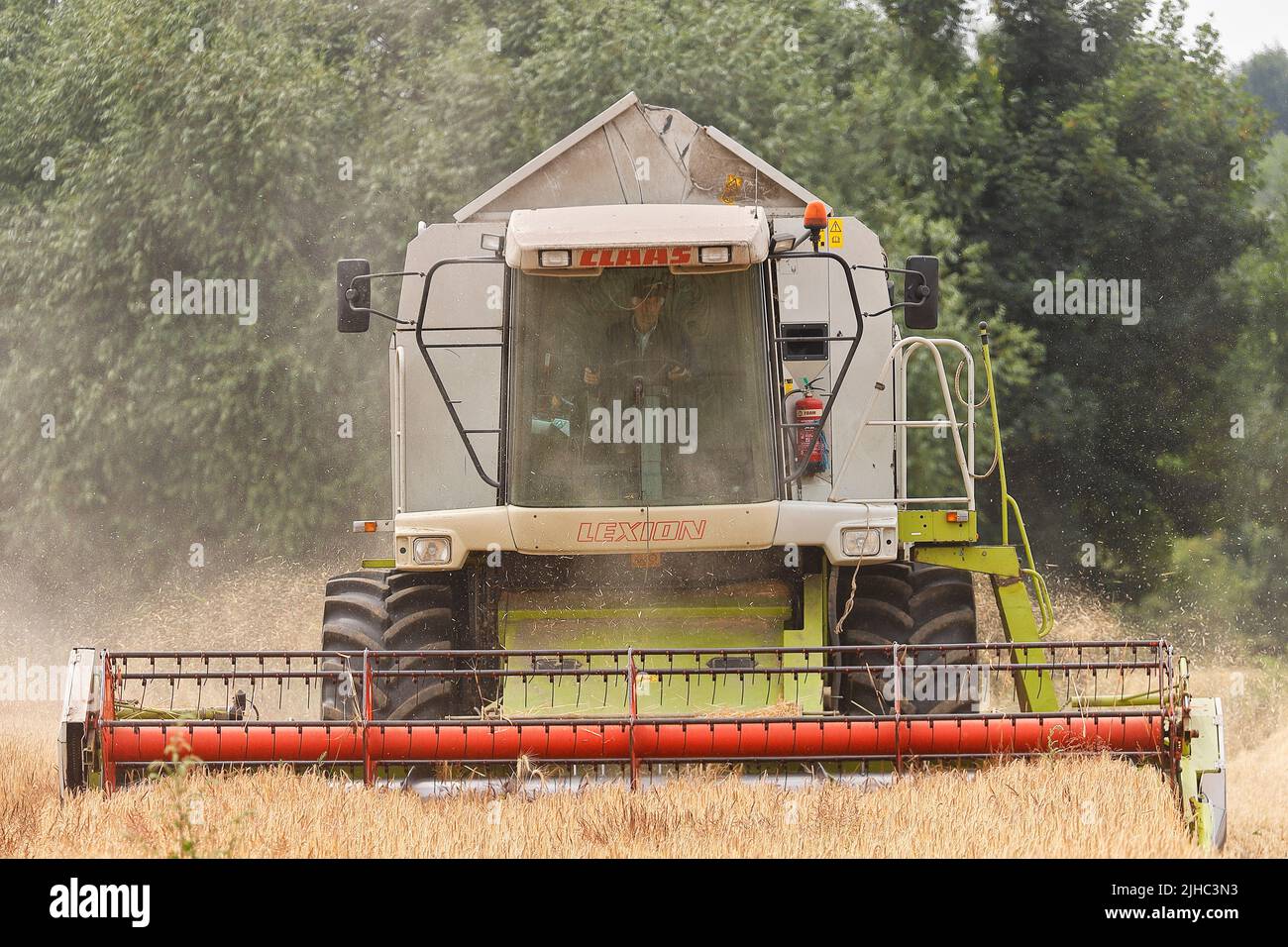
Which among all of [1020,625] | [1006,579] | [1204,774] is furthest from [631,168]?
[1204,774]

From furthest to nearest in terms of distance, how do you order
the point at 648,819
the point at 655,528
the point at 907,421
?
the point at 907,421 → the point at 655,528 → the point at 648,819

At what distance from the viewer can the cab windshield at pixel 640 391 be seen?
7230mm

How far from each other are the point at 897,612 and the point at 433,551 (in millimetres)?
2038

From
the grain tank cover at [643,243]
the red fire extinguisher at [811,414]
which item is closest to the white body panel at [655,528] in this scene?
the red fire extinguisher at [811,414]

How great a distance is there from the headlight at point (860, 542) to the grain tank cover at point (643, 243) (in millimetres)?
1211

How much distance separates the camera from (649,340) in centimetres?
730

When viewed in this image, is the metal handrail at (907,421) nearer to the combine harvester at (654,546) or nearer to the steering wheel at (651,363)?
the combine harvester at (654,546)

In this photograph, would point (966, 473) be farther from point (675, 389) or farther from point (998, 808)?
point (998, 808)

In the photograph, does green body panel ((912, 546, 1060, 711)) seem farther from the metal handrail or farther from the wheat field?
the wheat field

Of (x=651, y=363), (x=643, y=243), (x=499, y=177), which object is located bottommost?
(x=651, y=363)

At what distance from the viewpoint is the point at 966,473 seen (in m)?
7.74

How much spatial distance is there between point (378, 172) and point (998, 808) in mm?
10885

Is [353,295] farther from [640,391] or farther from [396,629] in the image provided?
[396,629]
